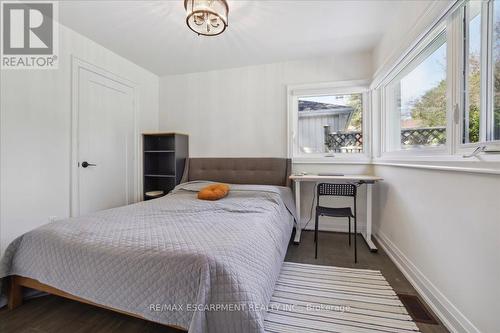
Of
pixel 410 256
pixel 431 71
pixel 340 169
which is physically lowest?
pixel 410 256

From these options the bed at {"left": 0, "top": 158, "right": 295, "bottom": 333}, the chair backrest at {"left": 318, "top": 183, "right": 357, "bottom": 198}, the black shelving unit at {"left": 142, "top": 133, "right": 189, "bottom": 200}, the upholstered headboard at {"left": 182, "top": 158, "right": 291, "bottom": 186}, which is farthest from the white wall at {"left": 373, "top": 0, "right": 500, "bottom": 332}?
the black shelving unit at {"left": 142, "top": 133, "right": 189, "bottom": 200}

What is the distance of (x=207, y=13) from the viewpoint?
5.50 feet

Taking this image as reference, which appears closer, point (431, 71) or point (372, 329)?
point (372, 329)

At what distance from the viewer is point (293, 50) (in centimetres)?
280

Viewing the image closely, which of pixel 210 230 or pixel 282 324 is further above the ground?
pixel 210 230

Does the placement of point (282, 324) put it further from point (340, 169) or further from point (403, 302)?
point (340, 169)

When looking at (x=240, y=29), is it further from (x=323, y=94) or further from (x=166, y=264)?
(x=166, y=264)

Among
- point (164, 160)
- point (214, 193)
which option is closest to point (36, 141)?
point (164, 160)

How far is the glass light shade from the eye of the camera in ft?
5.30

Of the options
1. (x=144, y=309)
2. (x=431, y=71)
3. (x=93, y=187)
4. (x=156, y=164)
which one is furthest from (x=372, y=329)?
(x=156, y=164)

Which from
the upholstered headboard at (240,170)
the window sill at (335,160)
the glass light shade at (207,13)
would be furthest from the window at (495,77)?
the upholstered headboard at (240,170)

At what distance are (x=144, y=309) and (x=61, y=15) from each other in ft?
9.00

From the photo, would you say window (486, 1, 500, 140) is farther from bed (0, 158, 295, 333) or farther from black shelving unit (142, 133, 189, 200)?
black shelving unit (142, 133, 189, 200)

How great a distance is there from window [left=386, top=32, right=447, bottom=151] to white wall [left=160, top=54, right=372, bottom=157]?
704 mm
